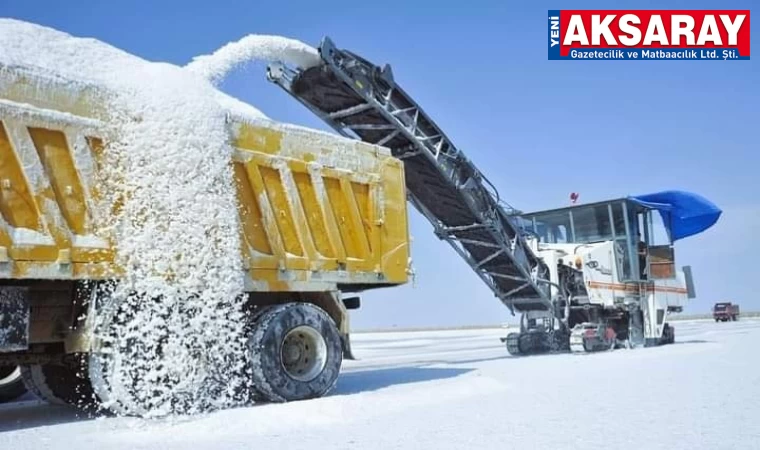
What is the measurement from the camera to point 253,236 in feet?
22.8

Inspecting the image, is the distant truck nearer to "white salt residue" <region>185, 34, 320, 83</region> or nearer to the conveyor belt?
the conveyor belt

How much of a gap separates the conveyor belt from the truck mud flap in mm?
5285

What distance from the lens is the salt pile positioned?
5.86 metres

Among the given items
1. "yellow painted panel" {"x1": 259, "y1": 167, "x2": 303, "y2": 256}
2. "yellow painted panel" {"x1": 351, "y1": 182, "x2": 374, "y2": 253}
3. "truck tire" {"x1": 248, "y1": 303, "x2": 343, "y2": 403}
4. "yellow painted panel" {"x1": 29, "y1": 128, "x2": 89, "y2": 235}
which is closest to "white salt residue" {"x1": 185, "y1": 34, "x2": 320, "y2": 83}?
"yellow painted panel" {"x1": 259, "y1": 167, "x2": 303, "y2": 256}

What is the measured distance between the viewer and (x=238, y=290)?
6.46 metres

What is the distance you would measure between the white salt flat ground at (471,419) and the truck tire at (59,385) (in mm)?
160

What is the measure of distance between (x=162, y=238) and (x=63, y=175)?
940 millimetres

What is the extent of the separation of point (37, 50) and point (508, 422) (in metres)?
5.09

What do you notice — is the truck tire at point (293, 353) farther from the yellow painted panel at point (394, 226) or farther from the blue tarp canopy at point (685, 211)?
the blue tarp canopy at point (685, 211)

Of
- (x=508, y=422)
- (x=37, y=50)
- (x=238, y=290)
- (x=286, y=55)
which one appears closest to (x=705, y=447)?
(x=508, y=422)

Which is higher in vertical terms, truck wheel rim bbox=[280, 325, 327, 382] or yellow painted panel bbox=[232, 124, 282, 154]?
yellow painted panel bbox=[232, 124, 282, 154]

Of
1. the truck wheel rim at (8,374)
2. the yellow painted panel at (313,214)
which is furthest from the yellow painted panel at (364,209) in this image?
the truck wheel rim at (8,374)

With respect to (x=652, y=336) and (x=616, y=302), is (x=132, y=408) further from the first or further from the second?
(x=652, y=336)

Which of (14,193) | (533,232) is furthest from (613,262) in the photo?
(14,193)
